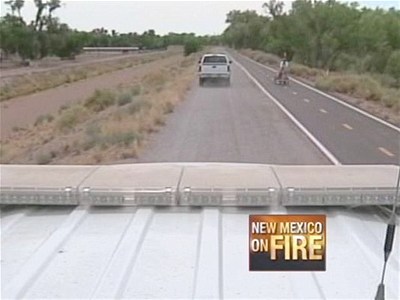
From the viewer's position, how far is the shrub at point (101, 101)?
119 ft

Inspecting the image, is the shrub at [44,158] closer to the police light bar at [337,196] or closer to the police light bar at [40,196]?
the police light bar at [40,196]

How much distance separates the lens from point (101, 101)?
37594 millimetres

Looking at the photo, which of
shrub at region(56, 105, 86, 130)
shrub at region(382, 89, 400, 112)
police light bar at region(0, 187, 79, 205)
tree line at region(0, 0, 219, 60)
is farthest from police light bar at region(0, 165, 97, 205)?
tree line at region(0, 0, 219, 60)

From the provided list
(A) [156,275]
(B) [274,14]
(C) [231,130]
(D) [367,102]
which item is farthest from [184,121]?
(B) [274,14]

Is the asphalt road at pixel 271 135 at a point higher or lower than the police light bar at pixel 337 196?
lower

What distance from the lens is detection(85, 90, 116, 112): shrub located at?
36.4 metres

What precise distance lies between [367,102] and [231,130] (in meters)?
12.4

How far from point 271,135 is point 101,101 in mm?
20538

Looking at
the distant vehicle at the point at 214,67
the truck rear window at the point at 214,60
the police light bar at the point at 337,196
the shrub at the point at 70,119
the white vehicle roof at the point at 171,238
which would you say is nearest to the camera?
the white vehicle roof at the point at 171,238

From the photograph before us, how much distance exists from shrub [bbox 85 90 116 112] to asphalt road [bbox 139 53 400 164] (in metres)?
8.15

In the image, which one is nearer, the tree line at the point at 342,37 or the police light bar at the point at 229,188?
the police light bar at the point at 229,188

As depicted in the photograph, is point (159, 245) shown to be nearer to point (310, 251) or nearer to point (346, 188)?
point (310, 251)

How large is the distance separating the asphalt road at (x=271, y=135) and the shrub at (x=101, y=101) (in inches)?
321

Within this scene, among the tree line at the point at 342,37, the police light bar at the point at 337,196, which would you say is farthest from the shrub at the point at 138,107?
the tree line at the point at 342,37
